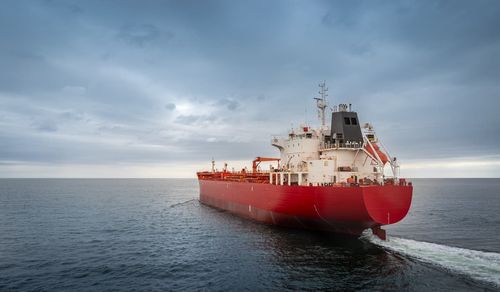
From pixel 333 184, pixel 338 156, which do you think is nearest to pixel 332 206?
pixel 333 184

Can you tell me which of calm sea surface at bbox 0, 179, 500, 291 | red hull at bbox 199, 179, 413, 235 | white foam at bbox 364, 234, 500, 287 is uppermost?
red hull at bbox 199, 179, 413, 235

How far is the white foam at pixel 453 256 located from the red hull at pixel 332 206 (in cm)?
243

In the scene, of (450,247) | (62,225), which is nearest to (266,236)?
(450,247)

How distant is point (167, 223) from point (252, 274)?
23.1 metres

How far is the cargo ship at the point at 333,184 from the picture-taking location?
2562 centimetres

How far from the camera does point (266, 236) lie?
101 feet

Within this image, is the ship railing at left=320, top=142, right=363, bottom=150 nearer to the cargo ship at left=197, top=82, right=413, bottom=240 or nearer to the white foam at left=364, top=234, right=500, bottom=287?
the cargo ship at left=197, top=82, right=413, bottom=240

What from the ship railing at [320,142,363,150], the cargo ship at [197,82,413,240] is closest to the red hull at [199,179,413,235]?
the cargo ship at [197,82,413,240]

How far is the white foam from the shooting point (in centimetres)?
1975

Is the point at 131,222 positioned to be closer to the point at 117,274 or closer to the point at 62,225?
the point at 62,225

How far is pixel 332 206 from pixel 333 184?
2.35 metres

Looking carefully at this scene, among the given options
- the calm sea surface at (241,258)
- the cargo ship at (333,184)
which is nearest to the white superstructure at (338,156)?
the cargo ship at (333,184)

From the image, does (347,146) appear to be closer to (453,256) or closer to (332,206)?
(332,206)

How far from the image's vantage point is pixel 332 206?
1059 inches
